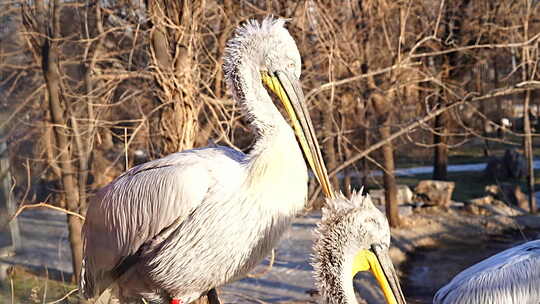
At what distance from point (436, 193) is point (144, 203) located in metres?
8.47

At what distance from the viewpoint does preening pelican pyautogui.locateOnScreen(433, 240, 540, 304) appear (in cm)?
300

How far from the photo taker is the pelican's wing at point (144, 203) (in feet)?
7.12

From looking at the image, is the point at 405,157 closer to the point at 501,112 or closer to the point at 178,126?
the point at 501,112

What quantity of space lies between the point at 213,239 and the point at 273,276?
15.1ft

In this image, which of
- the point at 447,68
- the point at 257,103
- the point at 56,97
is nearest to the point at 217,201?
the point at 257,103

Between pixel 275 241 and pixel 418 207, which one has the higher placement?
pixel 275 241

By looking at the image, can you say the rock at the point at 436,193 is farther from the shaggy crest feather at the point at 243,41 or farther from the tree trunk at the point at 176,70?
the shaggy crest feather at the point at 243,41

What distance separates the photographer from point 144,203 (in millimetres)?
2266

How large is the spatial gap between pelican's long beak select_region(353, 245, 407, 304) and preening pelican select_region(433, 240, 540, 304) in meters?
1.21

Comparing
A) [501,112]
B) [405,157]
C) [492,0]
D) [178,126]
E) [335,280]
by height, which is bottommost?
[405,157]

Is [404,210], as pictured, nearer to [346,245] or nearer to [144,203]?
[144,203]

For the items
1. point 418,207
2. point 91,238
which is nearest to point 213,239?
point 91,238

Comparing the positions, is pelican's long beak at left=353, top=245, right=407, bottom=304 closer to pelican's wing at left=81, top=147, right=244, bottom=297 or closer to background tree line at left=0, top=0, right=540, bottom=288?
pelican's wing at left=81, top=147, right=244, bottom=297

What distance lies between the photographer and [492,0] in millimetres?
9430
